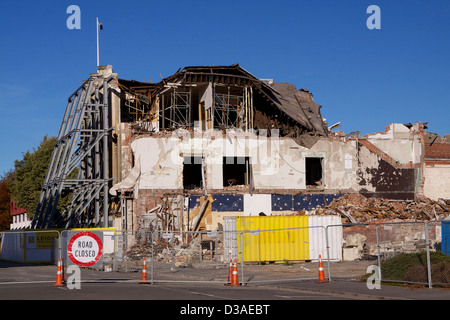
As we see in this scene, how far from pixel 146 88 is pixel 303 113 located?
12.0m

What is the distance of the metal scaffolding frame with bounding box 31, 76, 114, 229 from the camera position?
133ft

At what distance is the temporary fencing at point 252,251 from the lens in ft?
70.9

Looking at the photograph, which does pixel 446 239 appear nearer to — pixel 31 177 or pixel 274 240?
pixel 274 240

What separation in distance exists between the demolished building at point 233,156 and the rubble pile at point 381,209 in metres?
1.83

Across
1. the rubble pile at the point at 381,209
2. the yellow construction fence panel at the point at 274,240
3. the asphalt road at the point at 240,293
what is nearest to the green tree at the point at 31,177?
the rubble pile at the point at 381,209

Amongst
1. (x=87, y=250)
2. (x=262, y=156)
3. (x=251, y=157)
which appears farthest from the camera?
(x=262, y=156)

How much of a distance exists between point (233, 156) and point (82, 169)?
494 inches

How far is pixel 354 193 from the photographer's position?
43188 millimetres

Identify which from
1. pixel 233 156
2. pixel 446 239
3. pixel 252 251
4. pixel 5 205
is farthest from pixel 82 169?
pixel 5 205

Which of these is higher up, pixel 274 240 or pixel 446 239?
pixel 446 239

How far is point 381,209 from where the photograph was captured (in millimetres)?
38906

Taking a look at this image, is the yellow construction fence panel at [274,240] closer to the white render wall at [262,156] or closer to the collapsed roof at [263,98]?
the white render wall at [262,156]
